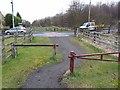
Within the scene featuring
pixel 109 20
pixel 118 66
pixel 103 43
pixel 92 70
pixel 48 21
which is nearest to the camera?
pixel 92 70

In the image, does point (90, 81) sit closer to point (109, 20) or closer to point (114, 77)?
point (114, 77)

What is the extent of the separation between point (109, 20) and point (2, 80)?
4462cm

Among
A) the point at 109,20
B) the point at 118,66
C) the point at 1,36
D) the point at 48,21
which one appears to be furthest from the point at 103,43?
the point at 48,21

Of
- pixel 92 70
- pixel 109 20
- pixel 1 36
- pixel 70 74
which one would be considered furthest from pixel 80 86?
pixel 109 20

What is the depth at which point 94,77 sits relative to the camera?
779 cm

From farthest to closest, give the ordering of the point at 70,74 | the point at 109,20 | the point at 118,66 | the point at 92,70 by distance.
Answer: the point at 109,20, the point at 118,66, the point at 92,70, the point at 70,74

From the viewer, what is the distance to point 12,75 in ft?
26.2

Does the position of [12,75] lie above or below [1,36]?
below

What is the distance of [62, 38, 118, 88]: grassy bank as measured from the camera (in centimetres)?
689

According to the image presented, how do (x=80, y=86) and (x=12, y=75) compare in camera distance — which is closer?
(x=80, y=86)

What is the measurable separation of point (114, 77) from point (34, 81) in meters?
2.73

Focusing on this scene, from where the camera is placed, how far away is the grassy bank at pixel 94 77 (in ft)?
22.6

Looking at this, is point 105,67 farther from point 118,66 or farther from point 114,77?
point 114,77

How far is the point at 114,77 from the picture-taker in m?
7.88
